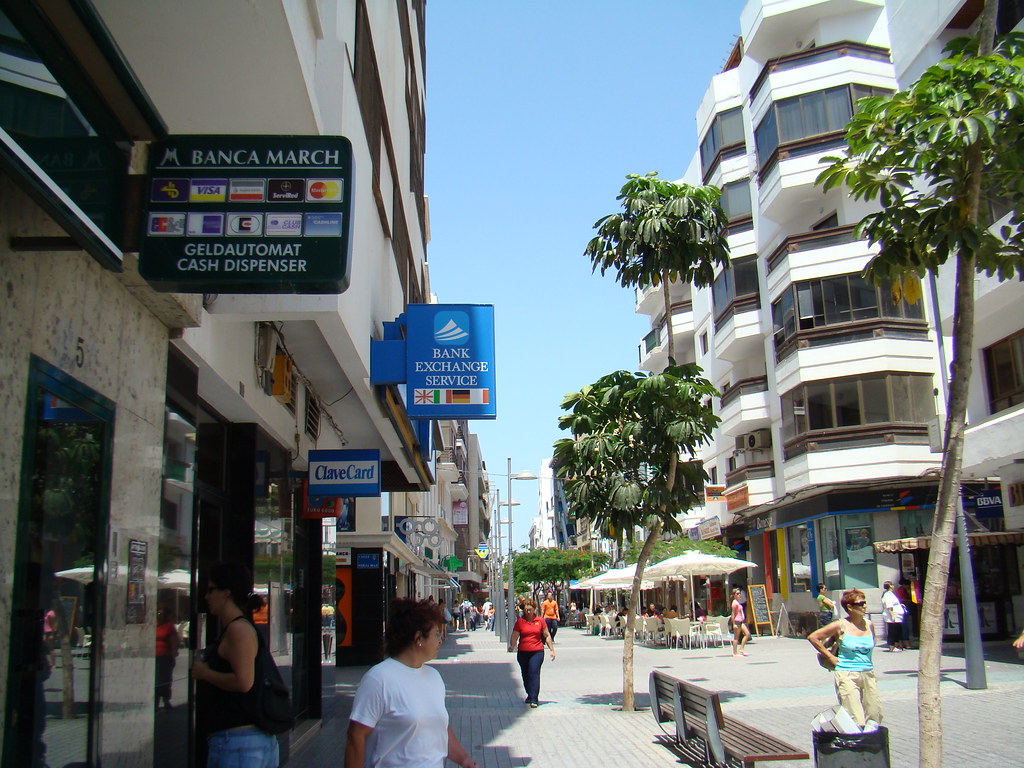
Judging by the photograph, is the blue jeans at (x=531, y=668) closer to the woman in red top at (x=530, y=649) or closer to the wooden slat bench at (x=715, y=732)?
the woman in red top at (x=530, y=649)

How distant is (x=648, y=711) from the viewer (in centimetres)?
1361

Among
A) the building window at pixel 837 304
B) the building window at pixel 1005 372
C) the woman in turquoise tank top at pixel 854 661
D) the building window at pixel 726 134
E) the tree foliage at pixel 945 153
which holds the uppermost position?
the building window at pixel 726 134

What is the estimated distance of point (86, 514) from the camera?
5.08 metres

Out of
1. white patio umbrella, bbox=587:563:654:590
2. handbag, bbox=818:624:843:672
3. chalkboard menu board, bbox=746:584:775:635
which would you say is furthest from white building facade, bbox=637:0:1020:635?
handbag, bbox=818:624:843:672

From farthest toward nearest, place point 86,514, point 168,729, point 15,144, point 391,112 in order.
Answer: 1. point 391,112
2. point 168,729
3. point 86,514
4. point 15,144

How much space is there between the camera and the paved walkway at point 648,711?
1012cm

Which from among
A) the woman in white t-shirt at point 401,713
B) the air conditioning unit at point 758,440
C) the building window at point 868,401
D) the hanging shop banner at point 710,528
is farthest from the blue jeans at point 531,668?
the hanging shop banner at point 710,528

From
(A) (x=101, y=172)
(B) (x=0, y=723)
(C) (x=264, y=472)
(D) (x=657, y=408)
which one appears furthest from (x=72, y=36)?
(D) (x=657, y=408)

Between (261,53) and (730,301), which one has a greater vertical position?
(730,301)

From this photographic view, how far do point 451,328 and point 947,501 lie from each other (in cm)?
623

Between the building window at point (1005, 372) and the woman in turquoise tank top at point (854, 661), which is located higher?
the building window at point (1005, 372)

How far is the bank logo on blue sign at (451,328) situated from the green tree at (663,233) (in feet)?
11.0

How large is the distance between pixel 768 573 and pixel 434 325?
28718 millimetres

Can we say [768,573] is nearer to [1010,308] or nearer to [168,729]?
[1010,308]
